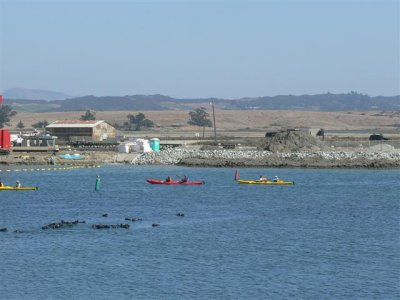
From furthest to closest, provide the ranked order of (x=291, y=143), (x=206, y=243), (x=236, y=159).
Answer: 1. (x=291, y=143)
2. (x=236, y=159)
3. (x=206, y=243)

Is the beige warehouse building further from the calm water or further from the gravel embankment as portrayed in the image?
the calm water

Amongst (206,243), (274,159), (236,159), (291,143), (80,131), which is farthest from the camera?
(80,131)

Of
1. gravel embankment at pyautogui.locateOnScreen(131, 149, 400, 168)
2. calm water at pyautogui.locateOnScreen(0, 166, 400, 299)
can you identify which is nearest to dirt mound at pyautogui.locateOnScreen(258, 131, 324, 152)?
gravel embankment at pyautogui.locateOnScreen(131, 149, 400, 168)

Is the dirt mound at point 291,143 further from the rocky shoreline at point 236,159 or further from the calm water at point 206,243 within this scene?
the calm water at point 206,243

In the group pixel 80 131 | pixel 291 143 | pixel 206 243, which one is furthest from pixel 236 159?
pixel 206 243

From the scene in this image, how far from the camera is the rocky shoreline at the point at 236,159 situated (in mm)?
100500

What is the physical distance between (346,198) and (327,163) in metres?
26.2

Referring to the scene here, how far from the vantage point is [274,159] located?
103 metres

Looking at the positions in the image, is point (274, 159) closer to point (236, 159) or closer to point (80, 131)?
point (236, 159)

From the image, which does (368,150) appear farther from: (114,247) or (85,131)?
(114,247)

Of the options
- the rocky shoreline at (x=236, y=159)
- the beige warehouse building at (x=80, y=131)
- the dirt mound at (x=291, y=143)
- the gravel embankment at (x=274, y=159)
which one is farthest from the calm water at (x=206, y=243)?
the beige warehouse building at (x=80, y=131)

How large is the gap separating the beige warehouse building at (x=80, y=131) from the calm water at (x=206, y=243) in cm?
5095

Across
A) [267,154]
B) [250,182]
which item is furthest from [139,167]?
[250,182]

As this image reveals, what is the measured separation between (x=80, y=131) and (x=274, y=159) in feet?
132
